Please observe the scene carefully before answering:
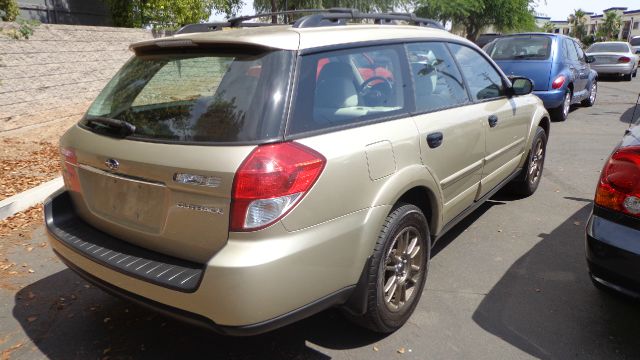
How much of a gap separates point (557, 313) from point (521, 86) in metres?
2.31

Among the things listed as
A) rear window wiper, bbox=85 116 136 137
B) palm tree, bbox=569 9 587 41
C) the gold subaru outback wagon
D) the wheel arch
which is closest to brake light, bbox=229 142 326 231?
the gold subaru outback wagon

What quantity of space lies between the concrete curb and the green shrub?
430 cm

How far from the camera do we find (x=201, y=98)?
2529mm

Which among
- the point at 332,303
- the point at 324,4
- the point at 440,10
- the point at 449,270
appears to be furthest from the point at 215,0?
the point at 440,10

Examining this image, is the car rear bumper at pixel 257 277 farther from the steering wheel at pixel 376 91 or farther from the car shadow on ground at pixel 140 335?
the steering wheel at pixel 376 91

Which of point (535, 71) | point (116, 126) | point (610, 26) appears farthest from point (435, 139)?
point (610, 26)

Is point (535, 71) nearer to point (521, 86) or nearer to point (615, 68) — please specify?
point (521, 86)

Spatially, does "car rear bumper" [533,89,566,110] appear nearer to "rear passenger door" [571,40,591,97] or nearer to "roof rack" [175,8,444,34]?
"rear passenger door" [571,40,591,97]

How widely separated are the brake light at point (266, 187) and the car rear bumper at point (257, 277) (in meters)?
0.07

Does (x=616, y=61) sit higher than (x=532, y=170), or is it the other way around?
(x=616, y=61)

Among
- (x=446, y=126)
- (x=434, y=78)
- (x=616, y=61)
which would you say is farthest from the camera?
(x=616, y=61)

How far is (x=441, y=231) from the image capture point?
11.3 feet

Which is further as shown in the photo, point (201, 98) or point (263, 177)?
point (201, 98)

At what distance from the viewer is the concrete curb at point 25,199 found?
4.69 metres
